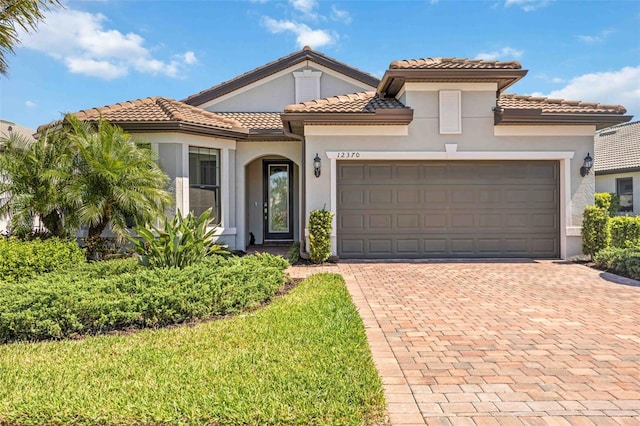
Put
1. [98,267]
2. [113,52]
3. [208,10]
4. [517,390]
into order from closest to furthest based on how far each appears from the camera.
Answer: [517,390], [98,267], [208,10], [113,52]

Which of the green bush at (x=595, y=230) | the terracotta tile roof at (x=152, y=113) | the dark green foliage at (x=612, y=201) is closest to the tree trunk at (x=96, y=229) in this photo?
the terracotta tile roof at (x=152, y=113)

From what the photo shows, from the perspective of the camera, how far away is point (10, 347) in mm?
4273

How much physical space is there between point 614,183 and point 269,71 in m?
17.4

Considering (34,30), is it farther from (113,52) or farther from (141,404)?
(113,52)

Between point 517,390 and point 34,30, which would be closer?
point 517,390

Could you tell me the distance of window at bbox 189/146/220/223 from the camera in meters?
10.6

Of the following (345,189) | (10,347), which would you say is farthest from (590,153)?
(10,347)

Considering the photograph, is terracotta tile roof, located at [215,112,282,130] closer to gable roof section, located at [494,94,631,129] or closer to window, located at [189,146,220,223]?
window, located at [189,146,220,223]

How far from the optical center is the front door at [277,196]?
541 inches

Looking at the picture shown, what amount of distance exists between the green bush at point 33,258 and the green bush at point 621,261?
11.3 metres

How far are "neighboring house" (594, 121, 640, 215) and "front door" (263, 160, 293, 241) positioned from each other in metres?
15.6

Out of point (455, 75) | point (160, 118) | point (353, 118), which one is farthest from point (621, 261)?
point (160, 118)

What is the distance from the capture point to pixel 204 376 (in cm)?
335

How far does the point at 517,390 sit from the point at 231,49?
14142 mm
